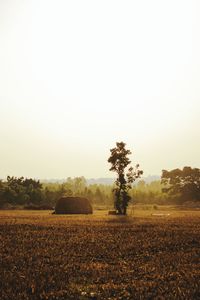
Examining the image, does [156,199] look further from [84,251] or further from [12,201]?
[84,251]

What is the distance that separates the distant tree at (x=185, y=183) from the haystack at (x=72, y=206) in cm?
5025

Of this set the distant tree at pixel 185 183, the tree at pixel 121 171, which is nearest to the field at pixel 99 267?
the tree at pixel 121 171

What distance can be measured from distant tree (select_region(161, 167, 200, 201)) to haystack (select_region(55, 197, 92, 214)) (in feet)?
165

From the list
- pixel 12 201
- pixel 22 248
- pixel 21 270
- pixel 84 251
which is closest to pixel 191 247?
pixel 84 251

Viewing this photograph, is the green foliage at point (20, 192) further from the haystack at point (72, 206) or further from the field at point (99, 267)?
the field at point (99, 267)

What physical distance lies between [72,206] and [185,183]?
55983mm

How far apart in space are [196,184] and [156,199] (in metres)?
40.9

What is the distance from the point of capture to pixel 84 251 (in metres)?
19.2

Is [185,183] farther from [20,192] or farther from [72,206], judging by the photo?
[72,206]

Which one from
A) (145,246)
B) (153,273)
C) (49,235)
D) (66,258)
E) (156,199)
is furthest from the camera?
(156,199)

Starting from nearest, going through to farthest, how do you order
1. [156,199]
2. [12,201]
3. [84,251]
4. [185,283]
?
[185,283], [84,251], [12,201], [156,199]

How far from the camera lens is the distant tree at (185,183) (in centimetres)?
11088

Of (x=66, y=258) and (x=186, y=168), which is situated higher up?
(x=186, y=168)

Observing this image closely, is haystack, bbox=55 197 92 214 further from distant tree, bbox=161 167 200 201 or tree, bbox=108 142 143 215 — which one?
distant tree, bbox=161 167 200 201
